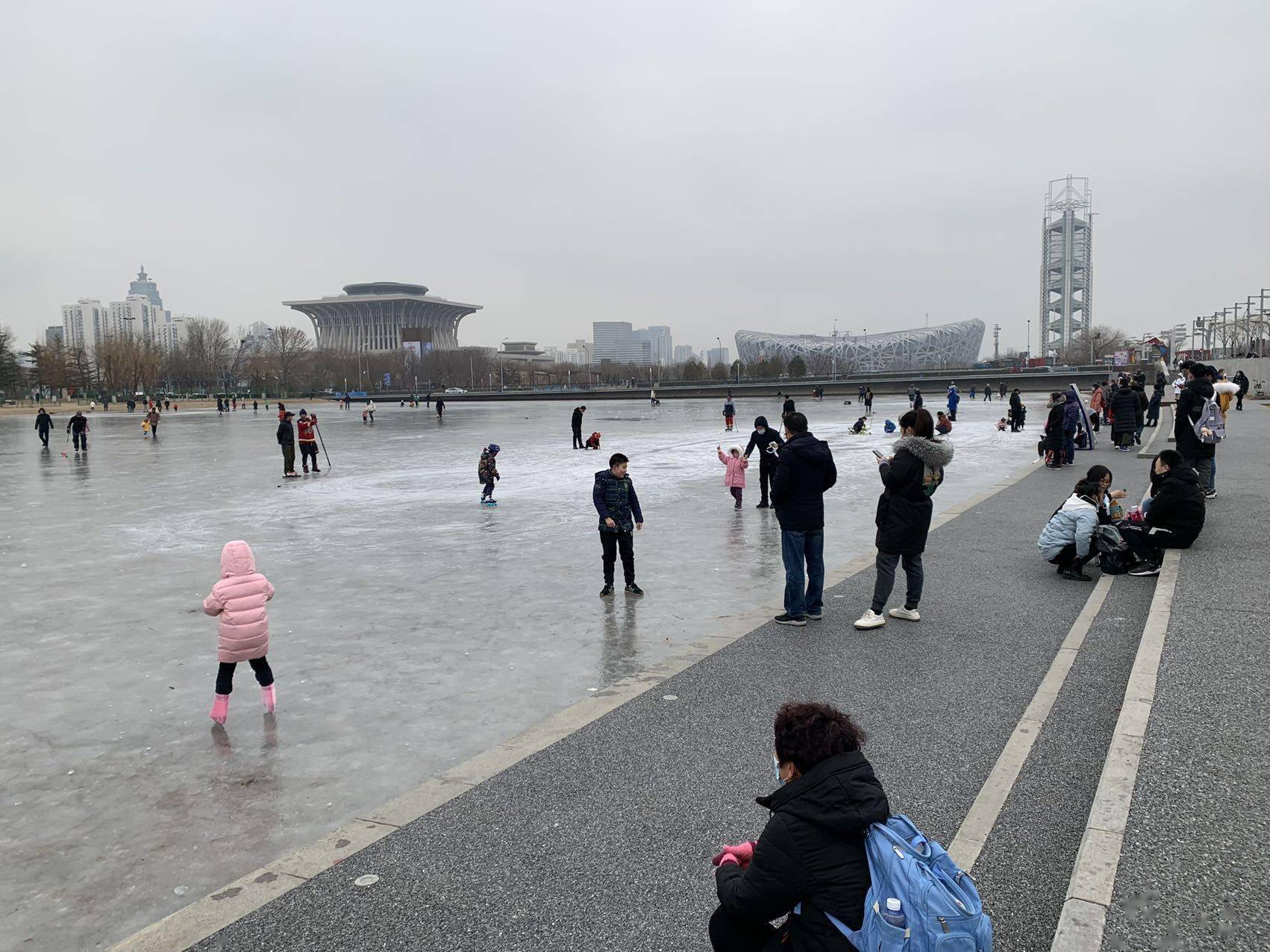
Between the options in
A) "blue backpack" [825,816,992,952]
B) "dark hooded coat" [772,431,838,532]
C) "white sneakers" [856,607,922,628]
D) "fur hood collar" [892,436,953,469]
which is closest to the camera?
"blue backpack" [825,816,992,952]

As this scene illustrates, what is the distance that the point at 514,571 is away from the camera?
10.4m

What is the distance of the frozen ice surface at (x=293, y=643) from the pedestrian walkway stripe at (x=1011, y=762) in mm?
1997

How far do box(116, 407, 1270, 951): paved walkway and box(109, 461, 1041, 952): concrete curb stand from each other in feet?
0.21

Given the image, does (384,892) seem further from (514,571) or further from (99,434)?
(99,434)

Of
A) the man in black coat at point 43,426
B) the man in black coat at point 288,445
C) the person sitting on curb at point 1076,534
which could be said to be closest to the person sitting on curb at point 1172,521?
the person sitting on curb at point 1076,534

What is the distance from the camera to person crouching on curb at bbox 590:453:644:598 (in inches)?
361

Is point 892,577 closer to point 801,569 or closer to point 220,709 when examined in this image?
point 801,569

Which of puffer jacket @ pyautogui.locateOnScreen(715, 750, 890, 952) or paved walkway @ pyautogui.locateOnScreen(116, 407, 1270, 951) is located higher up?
puffer jacket @ pyautogui.locateOnScreen(715, 750, 890, 952)

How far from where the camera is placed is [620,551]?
919cm

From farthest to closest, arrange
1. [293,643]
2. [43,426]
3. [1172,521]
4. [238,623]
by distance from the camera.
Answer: [43,426] → [1172,521] → [293,643] → [238,623]

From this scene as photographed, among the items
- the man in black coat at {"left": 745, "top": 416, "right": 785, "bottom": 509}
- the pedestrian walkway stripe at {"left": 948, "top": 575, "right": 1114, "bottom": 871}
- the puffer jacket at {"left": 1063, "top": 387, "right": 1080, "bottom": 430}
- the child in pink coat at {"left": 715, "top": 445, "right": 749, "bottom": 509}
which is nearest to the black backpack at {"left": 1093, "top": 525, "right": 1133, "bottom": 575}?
the pedestrian walkway stripe at {"left": 948, "top": 575, "right": 1114, "bottom": 871}

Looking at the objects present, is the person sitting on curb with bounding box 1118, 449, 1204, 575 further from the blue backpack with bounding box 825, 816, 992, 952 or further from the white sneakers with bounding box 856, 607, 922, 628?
the blue backpack with bounding box 825, 816, 992, 952

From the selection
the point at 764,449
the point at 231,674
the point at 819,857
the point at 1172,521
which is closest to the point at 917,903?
the point at 819,857

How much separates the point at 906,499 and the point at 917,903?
520 cm
